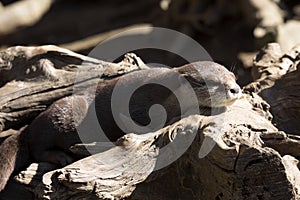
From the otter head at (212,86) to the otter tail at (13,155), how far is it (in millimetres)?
664

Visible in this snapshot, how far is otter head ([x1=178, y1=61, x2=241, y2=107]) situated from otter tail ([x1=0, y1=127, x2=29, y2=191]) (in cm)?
66

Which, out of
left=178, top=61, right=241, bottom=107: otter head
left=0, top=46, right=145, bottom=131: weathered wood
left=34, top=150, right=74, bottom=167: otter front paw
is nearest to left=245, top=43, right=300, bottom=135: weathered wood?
left=178, top=61, right=241, bottom=107: otter head

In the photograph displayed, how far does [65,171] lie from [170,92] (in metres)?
0.50

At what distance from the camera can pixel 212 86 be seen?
241 cm

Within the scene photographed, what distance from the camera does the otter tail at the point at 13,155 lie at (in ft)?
8.38

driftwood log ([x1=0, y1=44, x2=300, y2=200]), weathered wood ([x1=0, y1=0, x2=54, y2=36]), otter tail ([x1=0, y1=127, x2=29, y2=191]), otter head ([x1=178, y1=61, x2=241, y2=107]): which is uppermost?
weathered wood ([x1=0, y1=0, x2=54, y2=36])

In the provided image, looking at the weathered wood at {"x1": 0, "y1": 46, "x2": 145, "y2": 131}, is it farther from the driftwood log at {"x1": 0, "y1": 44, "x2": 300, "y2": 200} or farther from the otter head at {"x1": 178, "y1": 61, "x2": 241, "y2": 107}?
the otter head at {"x1": 178, "y1": 61, "x2": 241, "y2": 107}

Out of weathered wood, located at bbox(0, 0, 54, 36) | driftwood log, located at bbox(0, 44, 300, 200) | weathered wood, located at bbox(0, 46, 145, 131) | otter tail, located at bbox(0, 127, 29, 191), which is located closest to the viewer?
driftwood log, located at bbox(0, 44, 300, 200)

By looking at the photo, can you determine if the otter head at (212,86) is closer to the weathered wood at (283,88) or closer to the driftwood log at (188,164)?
the driftwood log at (188,164)

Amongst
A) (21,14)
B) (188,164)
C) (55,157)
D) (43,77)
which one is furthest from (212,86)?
(21,14)

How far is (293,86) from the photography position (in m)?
2.71

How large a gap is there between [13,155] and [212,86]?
30.6 inches

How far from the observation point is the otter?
2.43 meters

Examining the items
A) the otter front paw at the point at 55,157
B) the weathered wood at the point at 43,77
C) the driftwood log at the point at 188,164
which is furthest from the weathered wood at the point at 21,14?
the otter front paw at the point at 55,157
